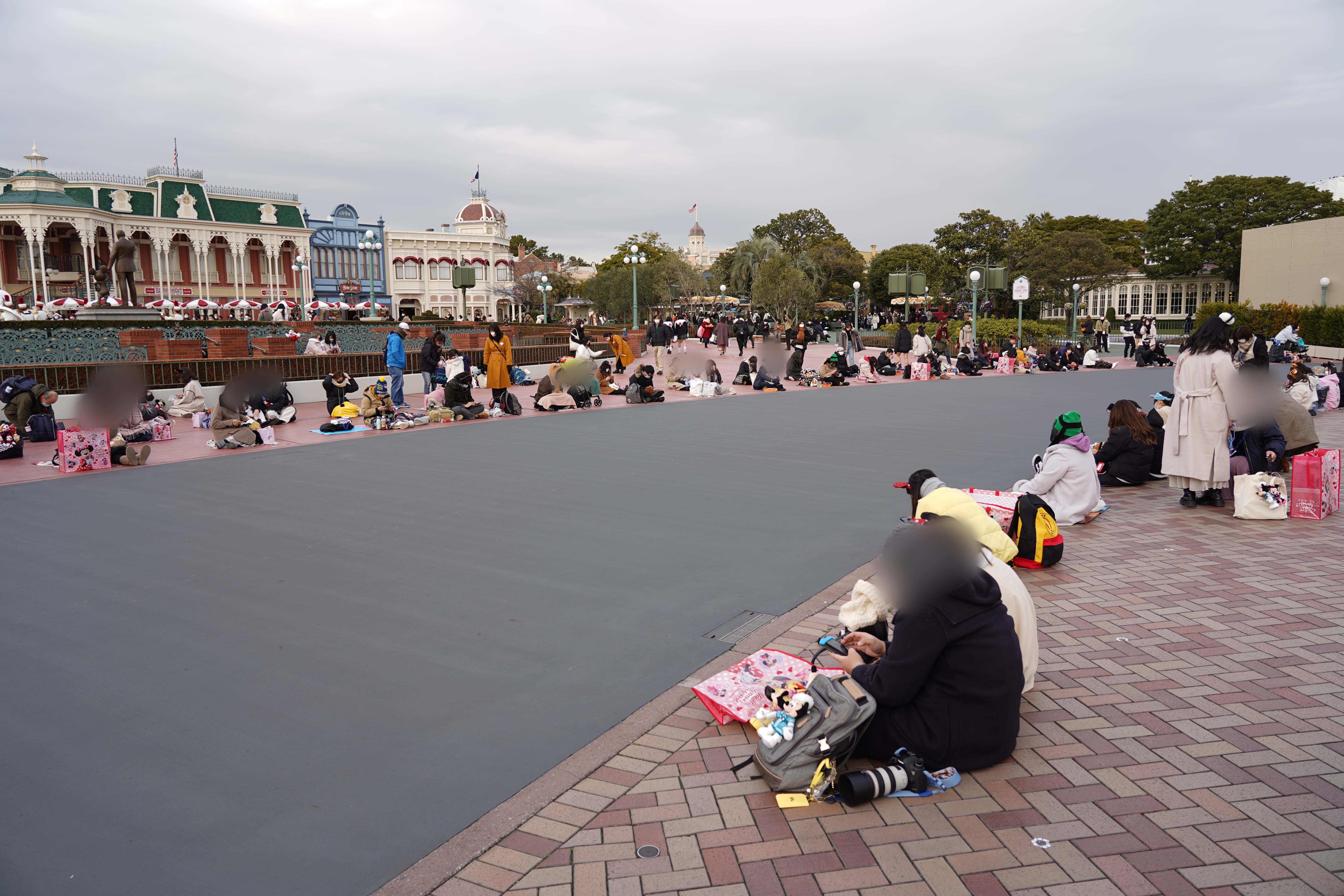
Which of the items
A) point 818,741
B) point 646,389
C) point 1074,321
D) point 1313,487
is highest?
point 1074,321

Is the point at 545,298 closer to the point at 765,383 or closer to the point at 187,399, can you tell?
the point at 765,383

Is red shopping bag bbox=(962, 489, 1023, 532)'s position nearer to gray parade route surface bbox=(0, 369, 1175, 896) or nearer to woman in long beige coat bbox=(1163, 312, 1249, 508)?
gray parade route surface bbox=(0, 369, 1175, 896)

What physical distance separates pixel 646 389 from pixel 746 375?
4525 millimetres

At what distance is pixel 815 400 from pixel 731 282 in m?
47.5

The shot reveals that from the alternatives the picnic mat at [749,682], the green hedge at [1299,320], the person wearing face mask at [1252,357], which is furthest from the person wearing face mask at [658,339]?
the picnic mat at [749,682]

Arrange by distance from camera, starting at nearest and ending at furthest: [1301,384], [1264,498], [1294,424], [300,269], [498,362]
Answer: [1264,498], [1294,424], [1301,384], [498,362], [300,269]

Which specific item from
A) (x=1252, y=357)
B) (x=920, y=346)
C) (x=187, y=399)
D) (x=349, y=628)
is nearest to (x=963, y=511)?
(x=349, y=628)

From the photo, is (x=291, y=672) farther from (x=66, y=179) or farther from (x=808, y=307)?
(x=66, y=179)

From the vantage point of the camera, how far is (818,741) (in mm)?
3271

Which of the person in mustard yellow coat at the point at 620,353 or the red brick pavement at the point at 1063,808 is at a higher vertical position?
the person in mustard yellow coat at the point at 620,353

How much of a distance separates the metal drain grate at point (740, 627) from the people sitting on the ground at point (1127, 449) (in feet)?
17.4

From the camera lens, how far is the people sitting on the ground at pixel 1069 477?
7215 mm

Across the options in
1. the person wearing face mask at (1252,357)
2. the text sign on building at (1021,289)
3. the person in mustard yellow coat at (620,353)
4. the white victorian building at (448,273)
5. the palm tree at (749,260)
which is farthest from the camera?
the white victorian building at (448,273)

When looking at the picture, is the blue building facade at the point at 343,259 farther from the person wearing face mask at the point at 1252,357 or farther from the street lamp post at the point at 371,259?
the person wearing face mask at the point at 1252,357
